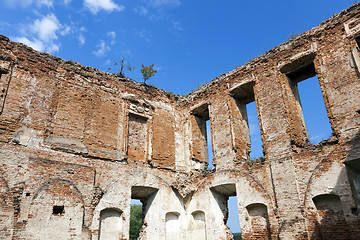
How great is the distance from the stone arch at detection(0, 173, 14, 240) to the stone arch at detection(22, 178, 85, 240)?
37cm

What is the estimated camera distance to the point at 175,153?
1116 cm

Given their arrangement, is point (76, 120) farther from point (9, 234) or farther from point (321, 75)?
point (321, 75)

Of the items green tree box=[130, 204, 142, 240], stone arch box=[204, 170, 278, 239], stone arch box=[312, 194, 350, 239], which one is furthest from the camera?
green tree box=[130, 204, 142, 240]

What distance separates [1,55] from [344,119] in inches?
382

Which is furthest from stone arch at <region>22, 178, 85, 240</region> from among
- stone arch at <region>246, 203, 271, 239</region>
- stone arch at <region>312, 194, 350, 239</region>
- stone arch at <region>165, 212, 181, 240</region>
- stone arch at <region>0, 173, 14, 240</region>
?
stone arch at <region>312, 194, 350, 239</region>

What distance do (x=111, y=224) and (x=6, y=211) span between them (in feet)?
9.83

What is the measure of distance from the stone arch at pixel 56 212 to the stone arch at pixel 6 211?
0.37 meters

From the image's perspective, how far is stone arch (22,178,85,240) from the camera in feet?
23.4

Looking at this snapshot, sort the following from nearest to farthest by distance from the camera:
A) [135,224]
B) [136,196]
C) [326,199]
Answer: [326,199] < [136,196] < [135,224]

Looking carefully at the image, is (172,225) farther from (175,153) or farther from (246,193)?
(246,193)

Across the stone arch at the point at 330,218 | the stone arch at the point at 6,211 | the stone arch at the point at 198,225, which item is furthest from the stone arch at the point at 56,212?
the stone arch at the point at 330,218

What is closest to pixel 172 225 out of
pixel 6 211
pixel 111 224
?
pixel 111 224

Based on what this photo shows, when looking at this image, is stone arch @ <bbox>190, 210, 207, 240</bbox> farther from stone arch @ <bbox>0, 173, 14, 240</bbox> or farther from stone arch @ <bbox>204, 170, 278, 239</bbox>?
stone arch @ <bbox>0, 173, 14, 240</bbox>

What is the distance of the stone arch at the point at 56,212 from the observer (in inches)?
281
